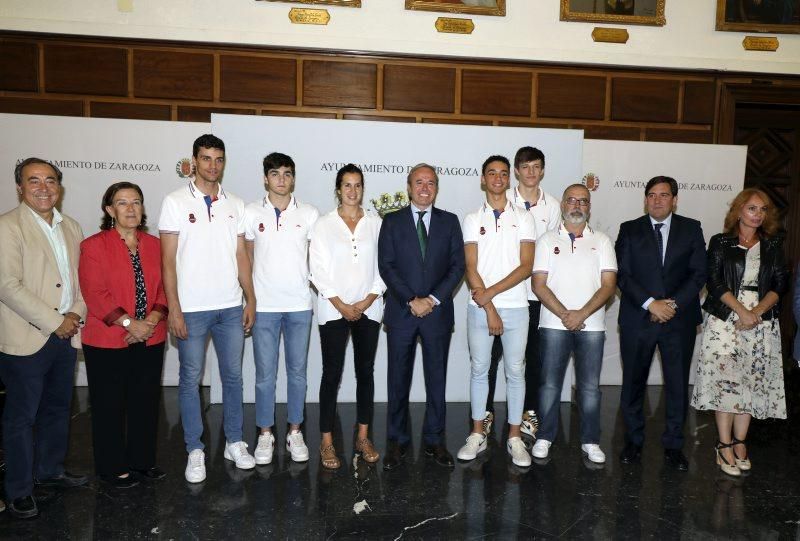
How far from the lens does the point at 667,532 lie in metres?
2.71

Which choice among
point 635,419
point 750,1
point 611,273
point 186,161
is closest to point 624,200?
point 611,273

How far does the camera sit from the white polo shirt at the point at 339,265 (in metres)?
3.31

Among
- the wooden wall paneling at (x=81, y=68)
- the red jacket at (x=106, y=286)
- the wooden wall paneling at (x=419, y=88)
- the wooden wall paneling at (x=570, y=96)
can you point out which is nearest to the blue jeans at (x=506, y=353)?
the red jacket at (x=106, y=286)

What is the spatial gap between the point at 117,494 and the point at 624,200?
14.2 ft

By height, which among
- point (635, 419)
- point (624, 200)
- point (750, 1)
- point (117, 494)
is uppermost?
point (750, 1)

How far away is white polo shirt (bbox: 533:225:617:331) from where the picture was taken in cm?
341

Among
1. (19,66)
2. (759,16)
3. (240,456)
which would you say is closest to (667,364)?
(240,456)

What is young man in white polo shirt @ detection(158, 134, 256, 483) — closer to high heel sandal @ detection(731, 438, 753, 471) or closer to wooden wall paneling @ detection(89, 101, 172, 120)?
wooden wall paneling @ detection(89, 101, 172, 120)

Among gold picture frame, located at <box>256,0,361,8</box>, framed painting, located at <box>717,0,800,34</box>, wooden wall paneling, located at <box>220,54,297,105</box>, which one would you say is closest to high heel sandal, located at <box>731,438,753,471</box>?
framed painting, located at <box>717,0,800,34</box>

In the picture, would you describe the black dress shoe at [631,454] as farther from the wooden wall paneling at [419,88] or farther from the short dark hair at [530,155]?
the wooden wall paneling at [419,88]

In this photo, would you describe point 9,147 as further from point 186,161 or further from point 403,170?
point 403,170

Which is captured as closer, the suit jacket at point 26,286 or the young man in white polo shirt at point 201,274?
the suit jacket at point 26,286

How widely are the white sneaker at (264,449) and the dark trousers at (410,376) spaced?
2.29 feet

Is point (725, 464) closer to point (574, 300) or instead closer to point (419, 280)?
point (574, 300)
